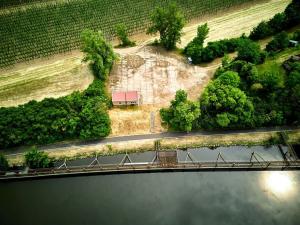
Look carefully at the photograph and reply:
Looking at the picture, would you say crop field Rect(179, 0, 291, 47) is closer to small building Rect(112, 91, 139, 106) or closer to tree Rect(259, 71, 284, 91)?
tree Rect(259, 71, 284, 91)

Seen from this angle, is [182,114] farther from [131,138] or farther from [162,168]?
[131,138]

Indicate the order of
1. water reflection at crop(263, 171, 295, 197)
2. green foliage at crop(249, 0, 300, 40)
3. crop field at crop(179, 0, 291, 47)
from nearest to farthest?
1. water reflection at crop(263, 171, 295, 197)
2. green foliage at crop(249, 0, 300, 40)
3. crop field at crop(179, 0, 291, 47)

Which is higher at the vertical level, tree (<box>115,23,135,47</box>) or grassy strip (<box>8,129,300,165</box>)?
tree (<box>115,23,135,47</box>)

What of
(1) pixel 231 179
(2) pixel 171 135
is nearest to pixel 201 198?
(1) pixel 231 179

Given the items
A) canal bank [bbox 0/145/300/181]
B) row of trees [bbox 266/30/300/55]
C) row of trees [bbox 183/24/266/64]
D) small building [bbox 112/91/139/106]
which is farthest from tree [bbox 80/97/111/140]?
row of trees [bbox 266/30/300/55]

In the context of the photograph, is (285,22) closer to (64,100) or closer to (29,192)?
(64,100)

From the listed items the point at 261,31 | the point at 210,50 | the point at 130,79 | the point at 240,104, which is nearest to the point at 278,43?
the point at 261,31

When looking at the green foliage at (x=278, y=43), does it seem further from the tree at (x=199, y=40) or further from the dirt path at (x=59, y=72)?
the tree at (x=199, y=40)
